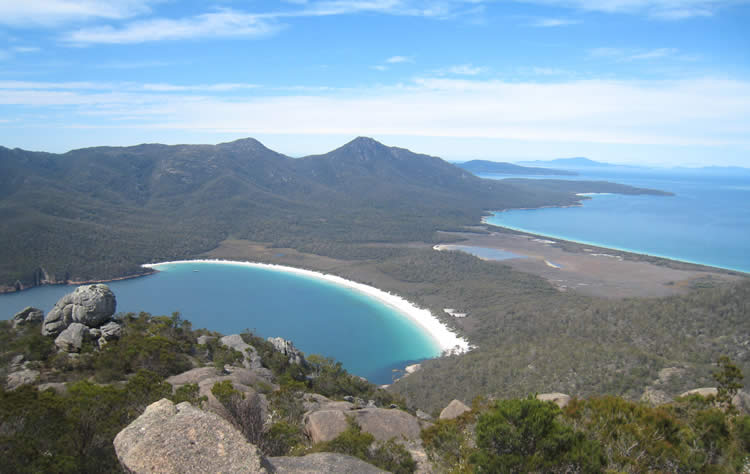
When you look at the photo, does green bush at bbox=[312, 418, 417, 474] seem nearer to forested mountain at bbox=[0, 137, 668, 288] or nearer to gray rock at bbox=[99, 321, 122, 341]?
gray rock at bbox=[99, 321, 122, 341]

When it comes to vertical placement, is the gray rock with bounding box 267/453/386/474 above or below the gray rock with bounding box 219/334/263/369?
above

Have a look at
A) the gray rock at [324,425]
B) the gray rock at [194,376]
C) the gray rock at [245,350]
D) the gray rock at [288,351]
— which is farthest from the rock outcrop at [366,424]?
the gray rock at [288,351]

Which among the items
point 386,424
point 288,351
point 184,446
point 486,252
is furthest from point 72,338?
point 486,252

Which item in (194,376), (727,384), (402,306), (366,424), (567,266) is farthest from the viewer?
(567,266)

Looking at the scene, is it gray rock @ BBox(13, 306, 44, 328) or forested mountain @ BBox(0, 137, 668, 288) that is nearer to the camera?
gray rock @ BBox(13, 306, 44, 328)

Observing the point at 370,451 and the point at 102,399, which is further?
the point at 370,451

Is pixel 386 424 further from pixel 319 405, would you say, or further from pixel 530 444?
pixel 530 444

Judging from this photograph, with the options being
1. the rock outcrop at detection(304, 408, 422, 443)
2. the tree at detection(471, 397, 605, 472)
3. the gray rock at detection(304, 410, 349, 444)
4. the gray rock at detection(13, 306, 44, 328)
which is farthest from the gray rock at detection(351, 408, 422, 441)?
the gray rock at detection(13, 306, 44, 328)

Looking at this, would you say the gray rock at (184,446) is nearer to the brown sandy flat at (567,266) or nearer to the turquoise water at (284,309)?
the turquoise water at (284,309)
